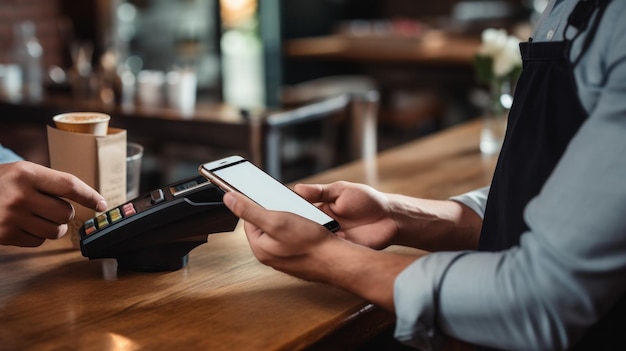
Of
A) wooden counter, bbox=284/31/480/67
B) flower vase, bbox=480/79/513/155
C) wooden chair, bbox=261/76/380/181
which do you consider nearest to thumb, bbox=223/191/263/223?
A: flower vase, bbox=480/79/513/155

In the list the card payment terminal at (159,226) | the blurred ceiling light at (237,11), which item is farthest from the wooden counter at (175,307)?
A: the blurred ceiling light at (237,11)

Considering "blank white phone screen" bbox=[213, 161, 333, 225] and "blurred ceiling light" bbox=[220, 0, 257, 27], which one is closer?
"blank white phone screen" bbox=[213, 161, 333, 225]

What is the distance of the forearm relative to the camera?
1.26 m

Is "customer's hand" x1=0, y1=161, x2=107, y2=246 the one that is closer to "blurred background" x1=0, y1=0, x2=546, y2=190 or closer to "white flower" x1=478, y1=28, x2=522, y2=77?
"white flower" x1=478, y1=28, x2=522, y2=77

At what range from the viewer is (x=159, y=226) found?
115cm

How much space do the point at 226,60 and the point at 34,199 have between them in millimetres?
5084

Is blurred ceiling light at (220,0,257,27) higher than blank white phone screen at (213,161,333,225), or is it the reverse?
blurred ceiling light at (220,0,257,27)

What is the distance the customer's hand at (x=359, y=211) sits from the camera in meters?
1.23

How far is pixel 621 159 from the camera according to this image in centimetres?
84

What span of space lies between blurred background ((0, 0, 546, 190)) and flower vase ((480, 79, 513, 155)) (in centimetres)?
152

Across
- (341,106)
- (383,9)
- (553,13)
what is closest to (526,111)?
(553,13)

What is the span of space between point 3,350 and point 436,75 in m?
4.93

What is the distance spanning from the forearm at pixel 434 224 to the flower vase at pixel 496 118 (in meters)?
1.04

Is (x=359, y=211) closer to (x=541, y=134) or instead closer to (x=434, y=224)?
(x=434, y=224)
